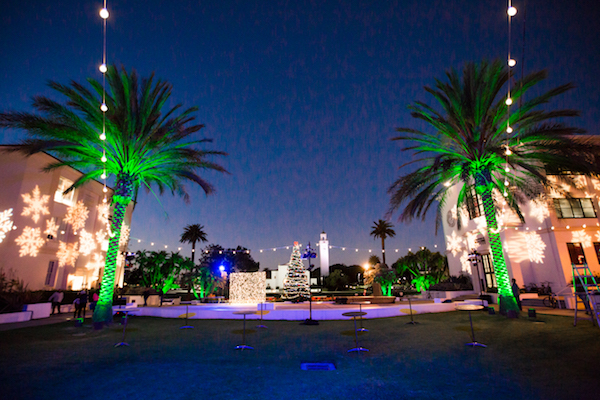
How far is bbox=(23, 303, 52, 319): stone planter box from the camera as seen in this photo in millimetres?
15258

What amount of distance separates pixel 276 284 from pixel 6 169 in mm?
50018

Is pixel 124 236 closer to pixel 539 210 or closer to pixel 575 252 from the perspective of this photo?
pixel 539 210

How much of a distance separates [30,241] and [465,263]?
117 ft

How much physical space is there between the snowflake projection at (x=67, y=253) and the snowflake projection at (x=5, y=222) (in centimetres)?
436

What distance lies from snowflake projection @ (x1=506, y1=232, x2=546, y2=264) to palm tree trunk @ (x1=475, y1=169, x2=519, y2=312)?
1140 cm

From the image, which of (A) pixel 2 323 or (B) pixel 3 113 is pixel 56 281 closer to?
(A) pixel 2 323

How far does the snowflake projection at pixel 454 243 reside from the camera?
2939cm

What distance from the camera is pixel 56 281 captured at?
2186 cm

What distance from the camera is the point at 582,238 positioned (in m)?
21.3

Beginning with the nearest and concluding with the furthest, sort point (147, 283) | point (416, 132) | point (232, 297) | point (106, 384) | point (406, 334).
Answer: point (106, 384)
point (406, 334)
point (416, 132)
point (232, 297)
point (147, 283)

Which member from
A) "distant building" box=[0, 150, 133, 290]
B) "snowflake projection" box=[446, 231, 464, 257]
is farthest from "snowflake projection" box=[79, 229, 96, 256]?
"snowflake projection" box=[446, 231, 464, 257]

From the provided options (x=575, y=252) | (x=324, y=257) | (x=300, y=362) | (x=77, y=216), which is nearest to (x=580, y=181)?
(x=575, y=252)

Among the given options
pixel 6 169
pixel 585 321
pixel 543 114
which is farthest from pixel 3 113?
pixel 585 321

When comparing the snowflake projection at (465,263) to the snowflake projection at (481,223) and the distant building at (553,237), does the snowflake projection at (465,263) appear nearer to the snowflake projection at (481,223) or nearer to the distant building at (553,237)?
the distant building at (553,237)
